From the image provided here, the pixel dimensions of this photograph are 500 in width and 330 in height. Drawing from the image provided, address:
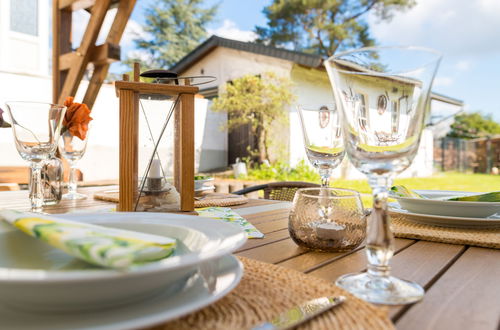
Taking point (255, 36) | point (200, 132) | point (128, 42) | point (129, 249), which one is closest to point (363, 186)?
point (200, 132)

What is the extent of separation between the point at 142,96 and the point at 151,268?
0.70 m

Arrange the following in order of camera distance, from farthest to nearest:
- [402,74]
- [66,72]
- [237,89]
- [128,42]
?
[128,42]
[237,89]
[66,72]
[402,74]

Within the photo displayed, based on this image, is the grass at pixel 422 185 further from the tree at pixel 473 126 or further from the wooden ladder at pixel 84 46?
the tree at pixel 473 126

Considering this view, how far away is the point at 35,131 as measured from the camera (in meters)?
1.03

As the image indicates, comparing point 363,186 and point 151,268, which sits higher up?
point 151,268

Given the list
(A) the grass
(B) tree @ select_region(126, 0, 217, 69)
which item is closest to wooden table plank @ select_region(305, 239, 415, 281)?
(A) the grass

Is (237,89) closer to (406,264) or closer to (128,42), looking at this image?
(406,264)

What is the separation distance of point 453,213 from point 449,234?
84 mm

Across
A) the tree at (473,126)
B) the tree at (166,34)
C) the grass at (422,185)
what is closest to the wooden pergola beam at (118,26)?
the grass at (422,185)

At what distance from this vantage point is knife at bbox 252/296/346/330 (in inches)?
13.6

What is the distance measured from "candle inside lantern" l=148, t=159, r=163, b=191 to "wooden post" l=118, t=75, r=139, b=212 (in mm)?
33

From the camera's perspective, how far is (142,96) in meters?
0.94

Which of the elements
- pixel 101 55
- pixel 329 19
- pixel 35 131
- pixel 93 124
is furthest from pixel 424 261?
pixel 329 19

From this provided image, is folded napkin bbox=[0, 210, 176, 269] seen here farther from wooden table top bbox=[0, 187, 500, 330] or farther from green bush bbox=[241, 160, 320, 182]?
green bush bbox=[241, 160, 320, 182]
